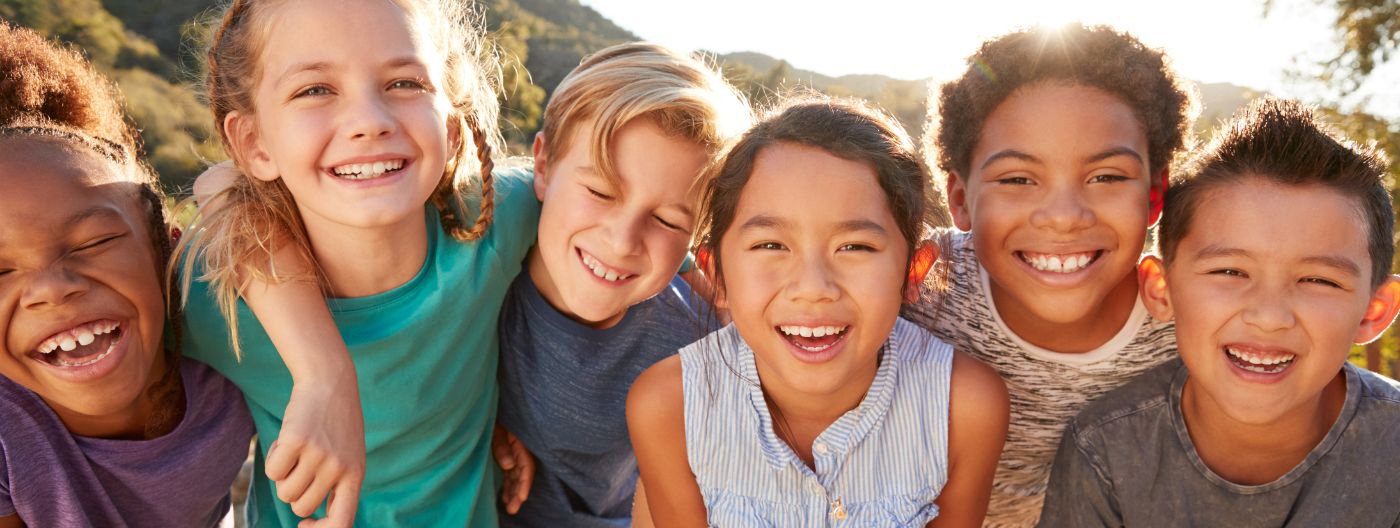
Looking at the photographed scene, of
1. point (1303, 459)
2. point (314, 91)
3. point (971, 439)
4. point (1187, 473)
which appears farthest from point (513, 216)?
point (1303, 459)

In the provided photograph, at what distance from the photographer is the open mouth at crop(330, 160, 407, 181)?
2.16 m

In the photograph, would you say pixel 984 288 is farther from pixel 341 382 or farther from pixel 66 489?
pixel 66 489

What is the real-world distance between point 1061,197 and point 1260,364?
0.56 m

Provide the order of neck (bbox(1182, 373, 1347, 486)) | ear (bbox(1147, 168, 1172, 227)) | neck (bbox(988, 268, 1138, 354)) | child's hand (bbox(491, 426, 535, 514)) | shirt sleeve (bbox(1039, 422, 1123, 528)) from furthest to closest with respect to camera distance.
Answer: child's hand (bbox(491, 426, 535, 514)) → neck (bbox(988, 268, 1138, 354)) → ear (bbox(1147, 168, 1172, 227)) → shirt sleeve (bbox(1039, 422, 1123, 528)) → neck (bbox(1182, 373, 1347, 486))

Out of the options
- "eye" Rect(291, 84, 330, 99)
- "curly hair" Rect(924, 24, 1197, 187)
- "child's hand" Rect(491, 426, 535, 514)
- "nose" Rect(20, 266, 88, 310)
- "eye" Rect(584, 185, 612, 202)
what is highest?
"curly hair" Rect(924, 24, 1197, 187)

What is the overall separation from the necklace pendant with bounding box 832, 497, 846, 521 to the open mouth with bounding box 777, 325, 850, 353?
402 millimetres

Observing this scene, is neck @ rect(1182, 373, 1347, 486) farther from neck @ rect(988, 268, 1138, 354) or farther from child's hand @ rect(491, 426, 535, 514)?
child's hand @ rect(491, 426, 535, 514)

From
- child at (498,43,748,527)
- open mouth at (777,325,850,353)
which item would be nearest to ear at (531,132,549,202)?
→ child at (498,43,748,527)

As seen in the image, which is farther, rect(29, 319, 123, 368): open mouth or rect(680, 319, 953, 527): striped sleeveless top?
rect(680, 319, 953, 527): striped sleeveless top

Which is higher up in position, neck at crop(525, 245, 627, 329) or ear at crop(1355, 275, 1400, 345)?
ear at crop(1355, 275, 1400, 345)

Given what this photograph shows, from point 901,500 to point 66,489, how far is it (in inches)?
75.1

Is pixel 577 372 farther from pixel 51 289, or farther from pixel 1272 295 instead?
pixel 1272 295

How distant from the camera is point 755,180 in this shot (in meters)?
2.10

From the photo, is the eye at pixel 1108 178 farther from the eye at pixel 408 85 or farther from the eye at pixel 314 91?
the eye at pixel 314 91
